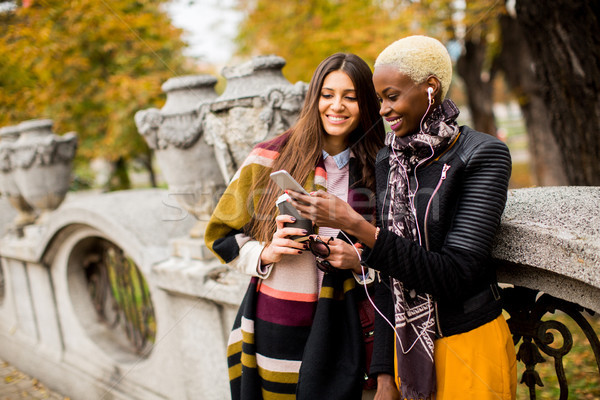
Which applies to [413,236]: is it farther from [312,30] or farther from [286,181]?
[312,30]

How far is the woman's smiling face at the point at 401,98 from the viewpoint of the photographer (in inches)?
58.5

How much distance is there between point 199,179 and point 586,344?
13.7 ft

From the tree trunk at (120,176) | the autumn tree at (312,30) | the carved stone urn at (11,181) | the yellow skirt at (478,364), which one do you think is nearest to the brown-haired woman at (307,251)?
the yellow skirt at (478,364)

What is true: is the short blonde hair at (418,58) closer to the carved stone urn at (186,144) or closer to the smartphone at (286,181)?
the smartphone at (286,181)

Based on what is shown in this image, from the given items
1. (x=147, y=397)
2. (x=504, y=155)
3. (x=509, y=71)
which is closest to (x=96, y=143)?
(x=147, y=397)

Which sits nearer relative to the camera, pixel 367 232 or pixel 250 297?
pixel 367 232

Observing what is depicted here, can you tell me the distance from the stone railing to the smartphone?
760 millimetres

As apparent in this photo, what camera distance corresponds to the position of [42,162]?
4645 mm

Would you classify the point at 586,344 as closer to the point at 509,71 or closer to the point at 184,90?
the point at 184,90

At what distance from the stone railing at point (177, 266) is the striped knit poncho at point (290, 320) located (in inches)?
24.9

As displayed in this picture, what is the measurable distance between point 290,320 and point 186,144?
1578mm

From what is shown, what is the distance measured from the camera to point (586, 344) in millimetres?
4504

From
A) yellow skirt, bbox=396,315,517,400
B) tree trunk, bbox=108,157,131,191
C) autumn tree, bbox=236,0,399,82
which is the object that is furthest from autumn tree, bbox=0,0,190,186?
yellow skirt, bbox=396,315,517,400

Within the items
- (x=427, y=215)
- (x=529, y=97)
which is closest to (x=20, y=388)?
(x=427, y=215)
